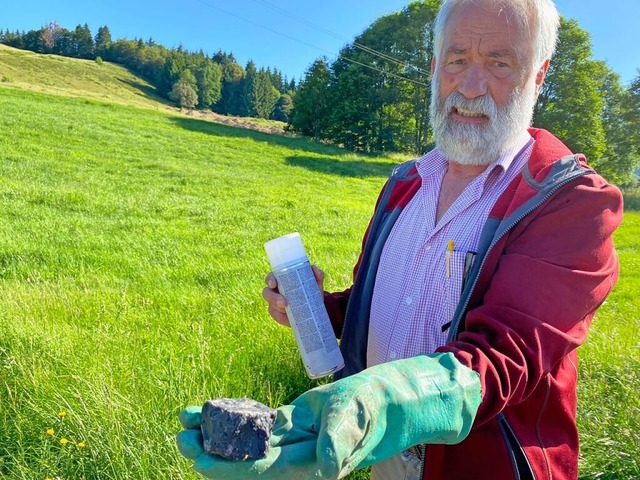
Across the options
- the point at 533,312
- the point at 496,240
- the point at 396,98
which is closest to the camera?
the point at 533,312

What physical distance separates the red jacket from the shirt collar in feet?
0.37

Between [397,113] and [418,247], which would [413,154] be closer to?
[397,113]

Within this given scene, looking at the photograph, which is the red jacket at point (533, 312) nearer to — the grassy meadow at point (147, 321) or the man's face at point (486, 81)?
the man's face at point (486, 81)

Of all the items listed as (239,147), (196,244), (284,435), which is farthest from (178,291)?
(239,147)

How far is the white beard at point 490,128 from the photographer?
5.71 feet

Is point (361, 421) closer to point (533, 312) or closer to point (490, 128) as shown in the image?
point (533, 312)

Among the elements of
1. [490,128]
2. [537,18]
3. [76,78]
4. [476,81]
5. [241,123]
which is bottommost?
[490,128]

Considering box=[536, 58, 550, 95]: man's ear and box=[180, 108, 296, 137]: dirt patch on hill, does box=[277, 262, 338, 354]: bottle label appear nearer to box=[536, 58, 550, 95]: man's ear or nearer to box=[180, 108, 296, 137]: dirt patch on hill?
box=[536, 58, 550, 95]: man's ear

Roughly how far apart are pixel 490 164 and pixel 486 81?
1.02ft

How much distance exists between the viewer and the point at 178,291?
14.9ft

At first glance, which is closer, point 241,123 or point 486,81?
point 486,81

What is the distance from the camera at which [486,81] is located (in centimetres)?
175

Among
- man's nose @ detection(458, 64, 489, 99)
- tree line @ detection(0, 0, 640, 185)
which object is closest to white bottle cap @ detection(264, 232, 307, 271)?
man's nose @ detection(458, 64, 489, 99)

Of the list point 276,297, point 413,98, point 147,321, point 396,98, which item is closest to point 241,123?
point 396,98
